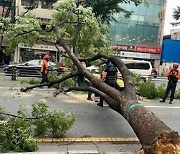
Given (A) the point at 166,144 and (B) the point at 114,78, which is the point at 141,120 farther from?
(B) the point at 114,78

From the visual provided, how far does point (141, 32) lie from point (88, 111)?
113ft

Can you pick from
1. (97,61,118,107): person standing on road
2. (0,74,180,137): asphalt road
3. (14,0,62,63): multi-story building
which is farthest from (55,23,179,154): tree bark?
(14,0,62,63): multi-story building

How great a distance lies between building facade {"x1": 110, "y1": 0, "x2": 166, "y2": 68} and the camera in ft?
129

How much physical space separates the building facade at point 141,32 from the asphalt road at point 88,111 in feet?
93.2

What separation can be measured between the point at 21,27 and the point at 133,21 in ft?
106

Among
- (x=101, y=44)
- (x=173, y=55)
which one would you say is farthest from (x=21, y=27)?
(x=173, y=55)

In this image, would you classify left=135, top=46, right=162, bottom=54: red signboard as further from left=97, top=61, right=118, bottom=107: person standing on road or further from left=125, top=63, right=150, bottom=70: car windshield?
left=97, top=61, right=118, bottom=107: person standing on road

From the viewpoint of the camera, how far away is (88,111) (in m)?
8.41

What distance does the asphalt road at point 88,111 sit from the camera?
21.1ft

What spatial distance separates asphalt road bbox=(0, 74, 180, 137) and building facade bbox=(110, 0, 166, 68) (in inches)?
1119

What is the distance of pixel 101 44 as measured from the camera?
1357cm

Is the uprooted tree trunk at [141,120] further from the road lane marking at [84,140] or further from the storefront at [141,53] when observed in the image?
the storefront at [141,53]

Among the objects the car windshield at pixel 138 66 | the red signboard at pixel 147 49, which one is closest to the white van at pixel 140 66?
the car windshield at pixel 138 66

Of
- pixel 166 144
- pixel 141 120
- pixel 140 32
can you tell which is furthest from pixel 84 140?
pixel 140 32
